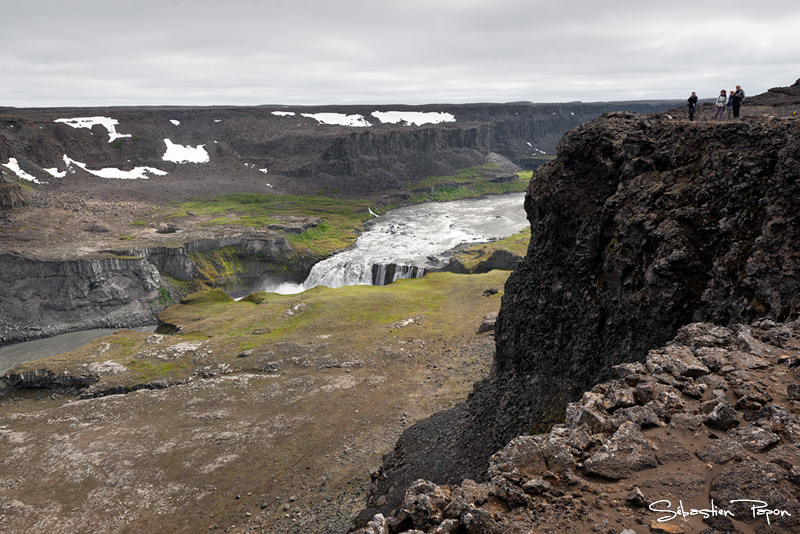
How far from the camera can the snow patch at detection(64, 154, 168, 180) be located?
Result: 15162 cm

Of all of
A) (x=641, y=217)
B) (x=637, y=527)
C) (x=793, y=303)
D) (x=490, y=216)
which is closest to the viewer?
(x=637, y=527)

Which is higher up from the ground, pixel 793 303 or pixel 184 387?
pixel 793 303

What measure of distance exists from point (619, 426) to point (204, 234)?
107394mm

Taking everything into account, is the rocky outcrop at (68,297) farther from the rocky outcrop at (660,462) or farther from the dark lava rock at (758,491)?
the dark lava rock at (758,491)

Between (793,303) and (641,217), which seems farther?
(641,217)

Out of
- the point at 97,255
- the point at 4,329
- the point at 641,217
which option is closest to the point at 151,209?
the point at 97,255

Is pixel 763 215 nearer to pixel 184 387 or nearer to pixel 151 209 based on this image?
pixel 184 387

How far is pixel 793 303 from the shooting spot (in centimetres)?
1427

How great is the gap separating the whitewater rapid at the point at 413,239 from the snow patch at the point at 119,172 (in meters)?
78.5

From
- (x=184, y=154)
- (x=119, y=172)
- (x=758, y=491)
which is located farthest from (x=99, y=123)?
(x=758, y=491)

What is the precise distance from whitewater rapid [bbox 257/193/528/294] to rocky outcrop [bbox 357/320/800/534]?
249ft

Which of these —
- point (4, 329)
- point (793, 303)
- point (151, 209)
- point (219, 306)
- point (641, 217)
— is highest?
point (641, 217)

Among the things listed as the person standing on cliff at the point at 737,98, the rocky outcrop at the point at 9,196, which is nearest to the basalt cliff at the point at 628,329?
the person standing on cliff at the point at 737,98

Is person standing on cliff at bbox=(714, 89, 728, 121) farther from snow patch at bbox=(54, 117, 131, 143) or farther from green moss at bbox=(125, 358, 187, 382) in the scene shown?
snow patch at bbox=(54, 117, 131, 143)
